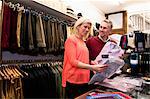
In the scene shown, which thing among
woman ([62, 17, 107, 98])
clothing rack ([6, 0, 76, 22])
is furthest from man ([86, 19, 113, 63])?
clothing rack ([6, 0, 76, 22])

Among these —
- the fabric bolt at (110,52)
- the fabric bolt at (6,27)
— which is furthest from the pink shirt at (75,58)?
the fabric bolt at (6,27)

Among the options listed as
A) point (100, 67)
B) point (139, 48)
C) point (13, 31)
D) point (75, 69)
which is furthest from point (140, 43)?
point (13, 31)

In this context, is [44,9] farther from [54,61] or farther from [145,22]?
[145,22]

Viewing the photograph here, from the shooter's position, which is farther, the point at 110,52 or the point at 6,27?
the point at 6,27

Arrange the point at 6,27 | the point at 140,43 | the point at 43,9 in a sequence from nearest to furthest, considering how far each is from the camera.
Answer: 1. the point at 6,27
2. the point at 140,43
3. the point at 43,9

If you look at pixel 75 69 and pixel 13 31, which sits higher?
pixel 13 31

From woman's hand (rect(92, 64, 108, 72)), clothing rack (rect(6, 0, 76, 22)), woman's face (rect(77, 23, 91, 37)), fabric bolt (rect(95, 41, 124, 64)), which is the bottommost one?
woman's hand (rect(92, 64, 108, 72))

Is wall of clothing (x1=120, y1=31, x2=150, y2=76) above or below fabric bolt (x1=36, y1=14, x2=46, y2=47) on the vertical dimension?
below

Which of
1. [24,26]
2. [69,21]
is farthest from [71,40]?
[69,21]

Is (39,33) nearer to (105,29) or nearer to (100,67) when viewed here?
(105,29)

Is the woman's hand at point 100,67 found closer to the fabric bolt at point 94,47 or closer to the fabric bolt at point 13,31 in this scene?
the fabric bolt at point 94,47

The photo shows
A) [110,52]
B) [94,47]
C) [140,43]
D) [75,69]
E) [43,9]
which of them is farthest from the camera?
[43,9]

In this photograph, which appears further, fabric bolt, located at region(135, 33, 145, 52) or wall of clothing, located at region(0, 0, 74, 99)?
fabric bolt, located at region(135, 33, 145, 52)

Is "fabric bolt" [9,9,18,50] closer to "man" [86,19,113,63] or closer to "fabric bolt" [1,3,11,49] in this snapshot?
"fabric bolt" [1,3,11,49]
